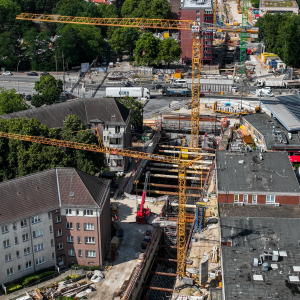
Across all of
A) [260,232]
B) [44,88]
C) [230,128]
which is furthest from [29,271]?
[44,88]

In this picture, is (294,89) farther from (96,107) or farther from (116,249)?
(116,249)

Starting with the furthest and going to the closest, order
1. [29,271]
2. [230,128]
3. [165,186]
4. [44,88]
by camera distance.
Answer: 1. [44,88]
2. [230,128]
3. [165,186]
4. [29,271]

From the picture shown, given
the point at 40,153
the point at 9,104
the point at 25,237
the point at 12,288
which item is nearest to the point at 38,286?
the point at 12,288

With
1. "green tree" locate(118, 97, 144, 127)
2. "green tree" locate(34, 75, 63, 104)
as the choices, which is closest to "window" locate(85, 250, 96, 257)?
"green tree" locate(118, 97, 144, 127)

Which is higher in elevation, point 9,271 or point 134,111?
point 134,111

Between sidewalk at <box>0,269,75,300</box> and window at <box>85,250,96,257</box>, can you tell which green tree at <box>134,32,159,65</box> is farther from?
sidewalk at <box>0,269,75,300</box>

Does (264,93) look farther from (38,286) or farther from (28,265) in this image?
(38,286)
